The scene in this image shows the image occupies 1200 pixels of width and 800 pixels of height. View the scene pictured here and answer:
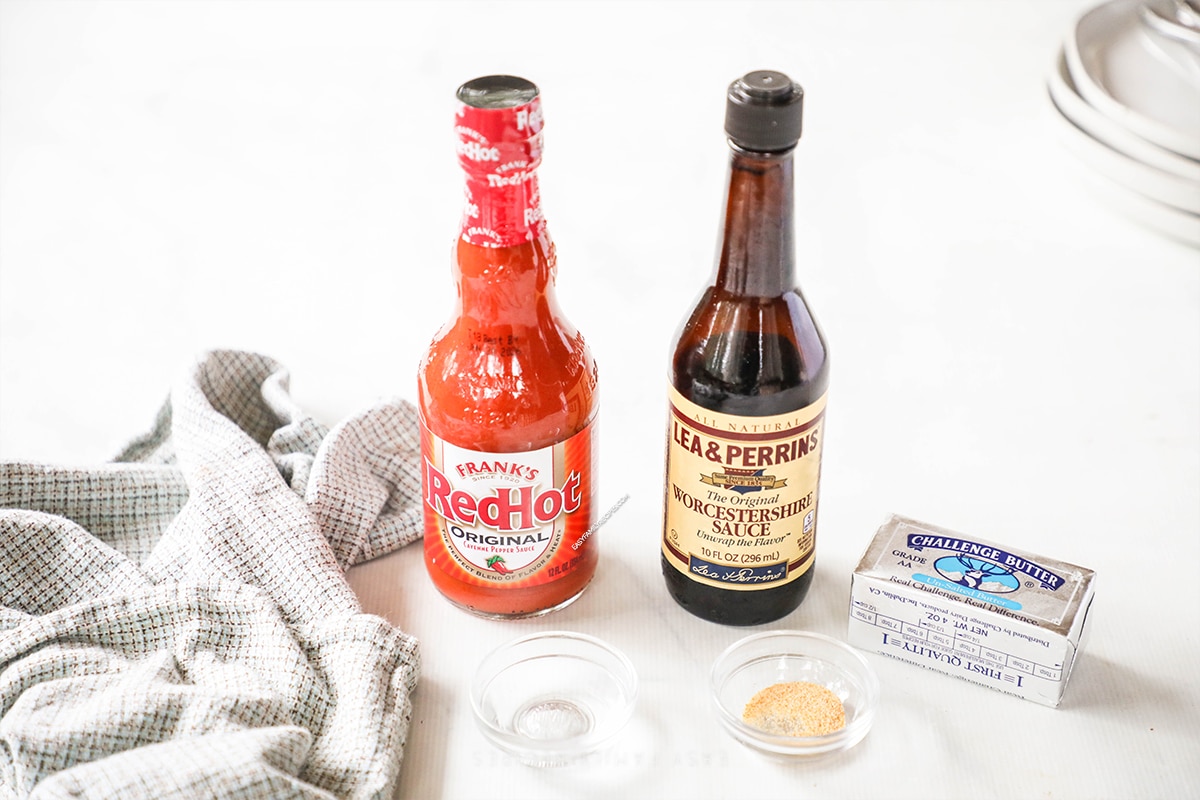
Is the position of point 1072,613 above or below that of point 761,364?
below

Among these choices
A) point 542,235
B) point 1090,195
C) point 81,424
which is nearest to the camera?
point 542,235

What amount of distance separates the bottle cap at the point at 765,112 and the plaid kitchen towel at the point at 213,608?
1.27 ft

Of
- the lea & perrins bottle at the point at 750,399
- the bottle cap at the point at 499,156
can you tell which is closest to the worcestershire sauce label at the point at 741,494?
the lea & perrins bottle at the point at 750,399

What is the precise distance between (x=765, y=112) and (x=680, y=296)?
63 centimetres

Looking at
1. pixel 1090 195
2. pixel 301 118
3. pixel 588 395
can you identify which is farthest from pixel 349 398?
pixel 1090 195

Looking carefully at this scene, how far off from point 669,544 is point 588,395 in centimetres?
12

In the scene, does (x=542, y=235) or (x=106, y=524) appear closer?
(x=542, y=235)

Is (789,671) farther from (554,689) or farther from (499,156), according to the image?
(499,156)

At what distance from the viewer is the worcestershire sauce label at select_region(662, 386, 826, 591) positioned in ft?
2.59

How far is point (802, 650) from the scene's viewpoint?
0.85m

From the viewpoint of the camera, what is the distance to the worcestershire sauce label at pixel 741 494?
791 millimetres

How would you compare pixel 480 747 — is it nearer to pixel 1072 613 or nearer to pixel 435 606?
pixel 435 606

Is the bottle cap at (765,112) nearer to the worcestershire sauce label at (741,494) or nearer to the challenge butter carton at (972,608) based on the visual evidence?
the worcestershire sauce label at (741,494)

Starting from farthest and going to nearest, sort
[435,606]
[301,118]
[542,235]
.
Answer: [301,118], [435,606], [542,235]
